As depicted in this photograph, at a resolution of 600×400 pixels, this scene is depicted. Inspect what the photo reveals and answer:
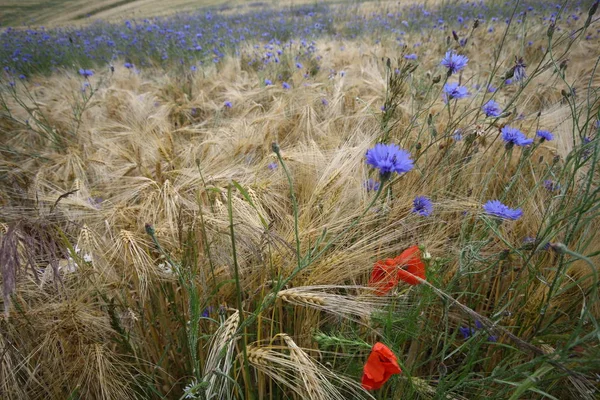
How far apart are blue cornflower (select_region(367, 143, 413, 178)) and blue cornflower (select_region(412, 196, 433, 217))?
1.03 feet

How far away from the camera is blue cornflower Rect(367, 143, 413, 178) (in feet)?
2.66

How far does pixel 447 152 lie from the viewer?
150 cm

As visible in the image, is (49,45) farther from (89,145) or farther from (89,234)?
(89,234)

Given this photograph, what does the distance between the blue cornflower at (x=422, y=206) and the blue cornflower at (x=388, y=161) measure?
1.03 feet

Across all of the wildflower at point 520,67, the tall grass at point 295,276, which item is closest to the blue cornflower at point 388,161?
the tall grass at point 295,276

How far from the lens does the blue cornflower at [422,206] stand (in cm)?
111

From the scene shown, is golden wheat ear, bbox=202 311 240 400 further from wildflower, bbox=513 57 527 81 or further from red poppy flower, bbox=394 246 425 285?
wildflower, bbox=513 57 527 81

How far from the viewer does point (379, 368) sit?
0.73 m

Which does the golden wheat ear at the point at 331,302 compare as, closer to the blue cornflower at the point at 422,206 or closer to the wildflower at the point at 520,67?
the blue cornflower at the point at 422,206

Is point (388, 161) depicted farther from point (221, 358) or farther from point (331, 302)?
point (221, 358)

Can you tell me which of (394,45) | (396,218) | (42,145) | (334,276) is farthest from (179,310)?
(394,45)

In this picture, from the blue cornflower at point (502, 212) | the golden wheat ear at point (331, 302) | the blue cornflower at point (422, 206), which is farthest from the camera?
the blue cornflower at point (422, 206)

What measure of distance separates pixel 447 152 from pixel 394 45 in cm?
380

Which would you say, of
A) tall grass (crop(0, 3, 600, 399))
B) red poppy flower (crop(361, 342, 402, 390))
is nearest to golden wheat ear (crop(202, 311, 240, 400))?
tall grass (crop(0, 3, 600, 399))
